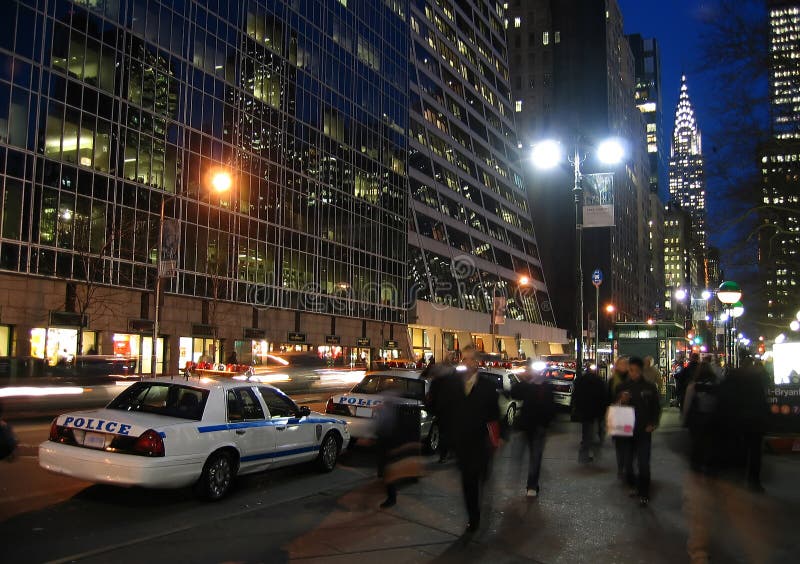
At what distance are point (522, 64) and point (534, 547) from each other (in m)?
123

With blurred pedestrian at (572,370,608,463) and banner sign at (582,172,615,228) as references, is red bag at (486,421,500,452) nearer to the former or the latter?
blurred pedestrian at (572,370,608,463)

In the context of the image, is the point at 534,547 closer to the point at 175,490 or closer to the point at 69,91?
the point at 175,490

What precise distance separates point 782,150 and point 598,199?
483 cm

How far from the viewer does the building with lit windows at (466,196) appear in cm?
6794

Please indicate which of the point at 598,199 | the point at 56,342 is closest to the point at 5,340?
the point at 56,342

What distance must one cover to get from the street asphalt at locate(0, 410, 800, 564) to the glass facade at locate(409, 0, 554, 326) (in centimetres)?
5482

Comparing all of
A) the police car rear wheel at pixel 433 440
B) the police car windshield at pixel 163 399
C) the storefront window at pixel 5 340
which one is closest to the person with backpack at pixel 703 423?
the police car rear wheel at pixel 433 440

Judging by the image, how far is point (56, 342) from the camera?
34.2 meters

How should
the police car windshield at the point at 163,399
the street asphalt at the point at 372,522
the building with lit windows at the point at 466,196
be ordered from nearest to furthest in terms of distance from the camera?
the street asphalt at the point at 372,522 < the police car windshield at the point at 163,399 < the building with lit windows at the point at 466,196

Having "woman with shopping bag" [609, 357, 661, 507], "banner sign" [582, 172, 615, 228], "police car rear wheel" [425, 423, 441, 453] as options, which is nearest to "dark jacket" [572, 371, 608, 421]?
"woman with shopping bag" [609, 357, 661, 507]

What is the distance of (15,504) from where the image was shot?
27.2 feet

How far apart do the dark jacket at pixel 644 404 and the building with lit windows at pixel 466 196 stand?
153ft

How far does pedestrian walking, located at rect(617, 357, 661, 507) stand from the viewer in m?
9.09

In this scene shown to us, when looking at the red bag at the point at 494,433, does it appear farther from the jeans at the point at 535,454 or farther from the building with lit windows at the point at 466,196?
the building with lit windows at the point at 466,196
